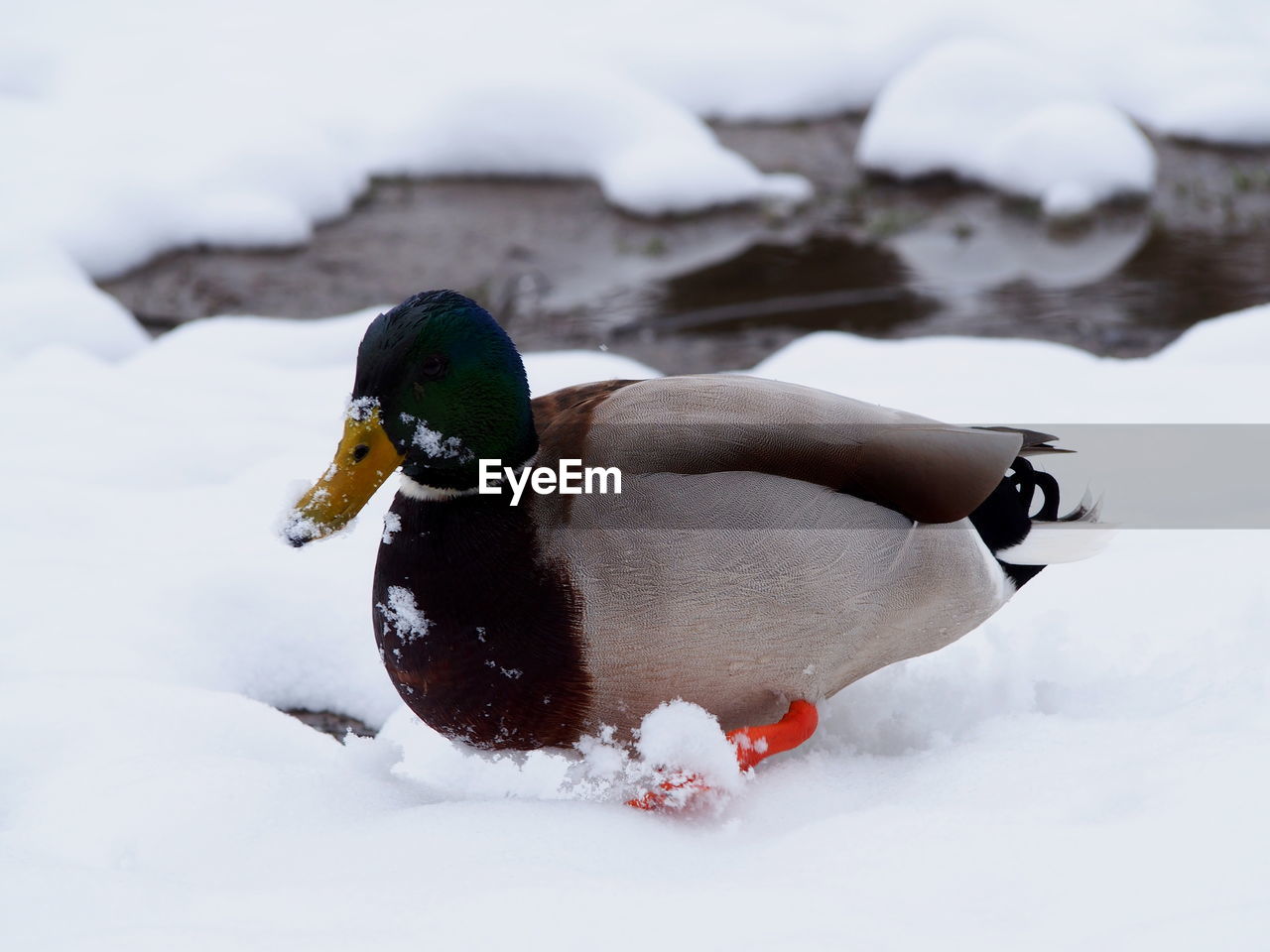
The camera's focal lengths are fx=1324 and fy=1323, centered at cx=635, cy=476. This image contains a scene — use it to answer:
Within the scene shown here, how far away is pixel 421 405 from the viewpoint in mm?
1876

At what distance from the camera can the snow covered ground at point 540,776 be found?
1.42 metres

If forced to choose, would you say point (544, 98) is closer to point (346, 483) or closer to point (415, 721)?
point (415, 721)

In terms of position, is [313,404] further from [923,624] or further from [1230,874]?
[1230,874]

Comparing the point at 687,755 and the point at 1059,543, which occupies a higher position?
the point at 1059,543

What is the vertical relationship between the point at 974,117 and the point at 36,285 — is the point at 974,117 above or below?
above

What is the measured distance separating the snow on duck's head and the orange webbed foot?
520 mm

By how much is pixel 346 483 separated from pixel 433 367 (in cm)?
20

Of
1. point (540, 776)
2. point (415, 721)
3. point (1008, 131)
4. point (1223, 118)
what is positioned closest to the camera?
point (540, 776)

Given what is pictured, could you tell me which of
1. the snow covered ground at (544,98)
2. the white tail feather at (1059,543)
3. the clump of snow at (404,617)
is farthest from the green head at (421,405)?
the snow covered ground at (544,98)

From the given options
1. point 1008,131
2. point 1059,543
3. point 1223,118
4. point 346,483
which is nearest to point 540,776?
point 346,483

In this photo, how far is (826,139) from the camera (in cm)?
698

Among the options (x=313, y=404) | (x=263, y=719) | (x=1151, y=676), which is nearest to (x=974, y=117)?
(x=313, y=404)

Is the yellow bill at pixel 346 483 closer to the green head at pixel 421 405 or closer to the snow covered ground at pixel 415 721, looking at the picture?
the green head at pixel 421 405

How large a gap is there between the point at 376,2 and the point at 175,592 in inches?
241
